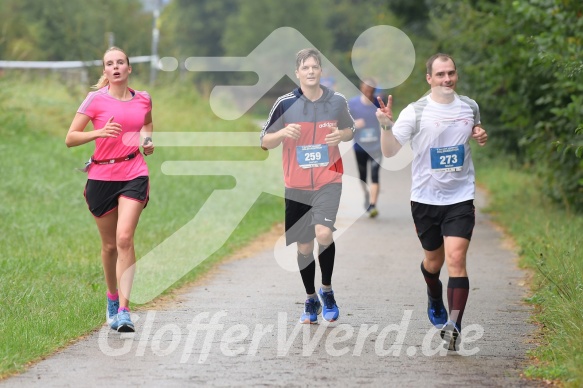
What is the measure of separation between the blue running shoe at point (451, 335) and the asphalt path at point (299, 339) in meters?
0.08

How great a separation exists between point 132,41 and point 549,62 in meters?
25.1

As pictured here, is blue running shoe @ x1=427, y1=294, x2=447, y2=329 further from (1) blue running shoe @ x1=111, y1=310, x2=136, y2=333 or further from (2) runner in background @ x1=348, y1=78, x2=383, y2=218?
(2) runner in background @ x1=348, y1=78, x2=383, y2=218

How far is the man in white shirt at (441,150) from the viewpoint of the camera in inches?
288

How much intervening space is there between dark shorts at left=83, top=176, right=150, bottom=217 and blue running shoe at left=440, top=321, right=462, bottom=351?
241 cm

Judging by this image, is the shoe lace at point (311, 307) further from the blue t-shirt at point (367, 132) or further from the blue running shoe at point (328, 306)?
the blue t-shirt at point (367, 132)

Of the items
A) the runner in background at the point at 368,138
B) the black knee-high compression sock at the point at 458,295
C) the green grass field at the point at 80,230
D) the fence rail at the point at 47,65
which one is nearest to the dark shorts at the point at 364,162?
the runner in background at the point at 368,138

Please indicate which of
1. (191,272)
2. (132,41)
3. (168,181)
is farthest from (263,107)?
(191,272)

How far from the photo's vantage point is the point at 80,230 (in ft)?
42.9

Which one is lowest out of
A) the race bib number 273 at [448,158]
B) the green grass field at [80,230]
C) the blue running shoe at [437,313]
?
the green grass field at [80,230]

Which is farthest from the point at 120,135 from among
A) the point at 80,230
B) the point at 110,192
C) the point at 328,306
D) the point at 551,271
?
the point at 80,230

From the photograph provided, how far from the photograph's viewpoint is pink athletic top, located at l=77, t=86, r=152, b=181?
25.6 ft

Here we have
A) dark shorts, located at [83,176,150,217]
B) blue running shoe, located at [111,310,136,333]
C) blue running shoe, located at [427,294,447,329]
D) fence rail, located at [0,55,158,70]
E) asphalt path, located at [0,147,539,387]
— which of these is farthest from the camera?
fence rail, located at [0,55,158,70]

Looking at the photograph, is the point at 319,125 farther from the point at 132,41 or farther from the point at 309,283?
the point at 132,41

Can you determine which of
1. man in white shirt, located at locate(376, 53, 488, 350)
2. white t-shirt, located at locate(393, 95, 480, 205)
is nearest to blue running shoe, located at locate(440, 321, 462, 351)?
man in white shirt, located at locate(376, 53, 488, 350)
